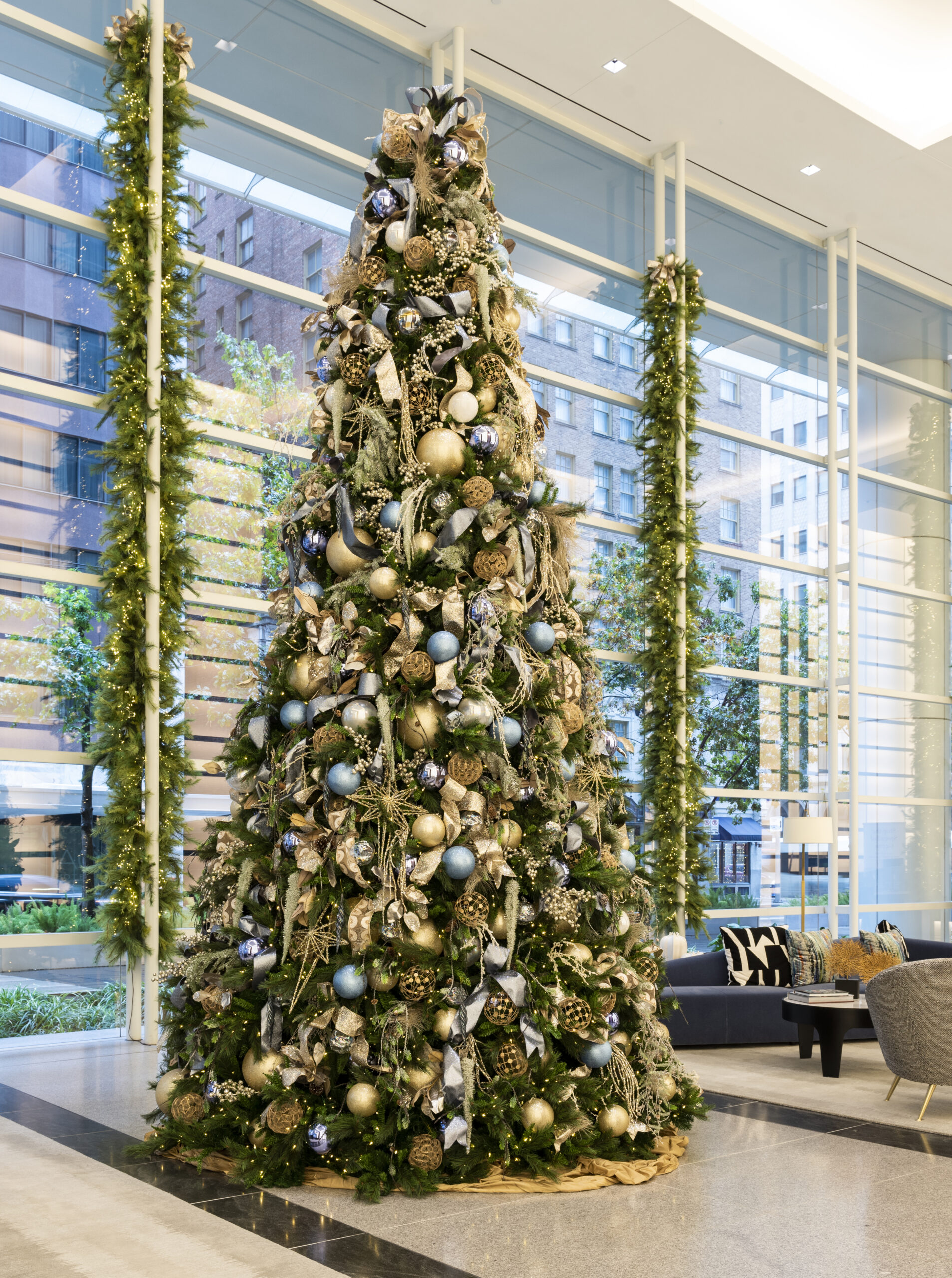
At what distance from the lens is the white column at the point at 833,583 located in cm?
1059

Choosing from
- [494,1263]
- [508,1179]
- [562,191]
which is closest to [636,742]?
[562,191]

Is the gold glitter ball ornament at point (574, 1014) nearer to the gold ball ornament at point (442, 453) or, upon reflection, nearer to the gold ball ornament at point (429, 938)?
the gold ball ornament at point (429, 938)

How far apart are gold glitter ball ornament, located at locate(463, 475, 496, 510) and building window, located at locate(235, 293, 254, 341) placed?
4120 mm

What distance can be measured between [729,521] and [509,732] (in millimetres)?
6932

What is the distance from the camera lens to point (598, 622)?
30.7 feet

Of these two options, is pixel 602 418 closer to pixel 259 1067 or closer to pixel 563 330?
pixel 563 330

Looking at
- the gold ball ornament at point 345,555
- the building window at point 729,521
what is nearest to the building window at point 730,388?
the building window at point 729,521

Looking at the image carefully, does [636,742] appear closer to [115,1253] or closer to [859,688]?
[859,688]

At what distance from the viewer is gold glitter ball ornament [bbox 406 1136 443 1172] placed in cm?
353

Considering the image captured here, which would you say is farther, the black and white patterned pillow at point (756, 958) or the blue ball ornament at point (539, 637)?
the black and white patterned pillow at point (756, 958)

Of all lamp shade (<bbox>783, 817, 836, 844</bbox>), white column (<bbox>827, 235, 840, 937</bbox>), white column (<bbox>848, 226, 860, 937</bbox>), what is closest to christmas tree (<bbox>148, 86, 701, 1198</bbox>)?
lamp shade (<bbox>783, 817, 836, 844</bbox>)

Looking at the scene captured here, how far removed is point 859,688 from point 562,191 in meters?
5.30

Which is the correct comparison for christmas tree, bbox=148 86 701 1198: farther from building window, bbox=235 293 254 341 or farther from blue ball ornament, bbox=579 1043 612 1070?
building window, bbox=235 293 254 341

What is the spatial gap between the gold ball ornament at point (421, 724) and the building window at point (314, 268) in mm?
4837
